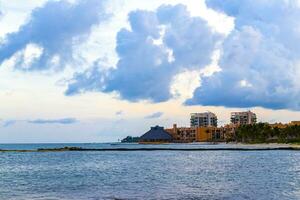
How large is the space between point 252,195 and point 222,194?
8.35 ft

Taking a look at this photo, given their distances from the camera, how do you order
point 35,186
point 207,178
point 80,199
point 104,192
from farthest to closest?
point 207,178 → point 35,186 → point 104,192 → point 80,199

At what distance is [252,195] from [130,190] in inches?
468

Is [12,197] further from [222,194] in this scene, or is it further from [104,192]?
[222,194]

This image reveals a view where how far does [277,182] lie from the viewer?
183ft

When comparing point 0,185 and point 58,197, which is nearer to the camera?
point 58,197

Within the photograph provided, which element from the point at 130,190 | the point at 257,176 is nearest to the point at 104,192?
the point at 130,190

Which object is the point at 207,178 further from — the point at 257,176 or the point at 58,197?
the point at 58,197

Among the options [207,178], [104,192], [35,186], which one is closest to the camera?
[104,192]

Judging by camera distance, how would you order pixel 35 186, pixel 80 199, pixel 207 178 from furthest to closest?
pixel 207 178, pixel 35 186, pixel 80 199

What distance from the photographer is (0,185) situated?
184ft

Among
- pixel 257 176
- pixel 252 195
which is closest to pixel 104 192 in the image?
pixel 252 195

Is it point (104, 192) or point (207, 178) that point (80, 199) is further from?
point (207, 178)

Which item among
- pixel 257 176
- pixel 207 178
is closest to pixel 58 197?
pixel 207 178

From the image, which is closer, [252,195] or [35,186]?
[252,195]
